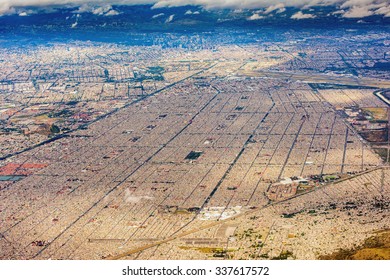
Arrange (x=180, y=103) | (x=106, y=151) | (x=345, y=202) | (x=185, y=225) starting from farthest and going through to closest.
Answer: (x=180, y=103) < (x=106, y=151) < (x=345, y=202) < (x=185, y=225)

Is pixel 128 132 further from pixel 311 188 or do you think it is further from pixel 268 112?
pixel 311 188

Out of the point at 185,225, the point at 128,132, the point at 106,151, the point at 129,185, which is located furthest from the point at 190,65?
the point at 185,225

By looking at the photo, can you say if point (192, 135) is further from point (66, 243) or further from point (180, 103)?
point (66, 243)

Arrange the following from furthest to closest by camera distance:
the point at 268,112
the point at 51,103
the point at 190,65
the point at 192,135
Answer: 1. the point at 190,65
2. the point at 51,103
3. the point at 268,112
4. the point at 192,135

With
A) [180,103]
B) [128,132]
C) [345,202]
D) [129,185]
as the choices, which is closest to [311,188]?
[345,202]

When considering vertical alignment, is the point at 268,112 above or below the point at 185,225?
below

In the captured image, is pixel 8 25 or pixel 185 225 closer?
pixel 185 225
